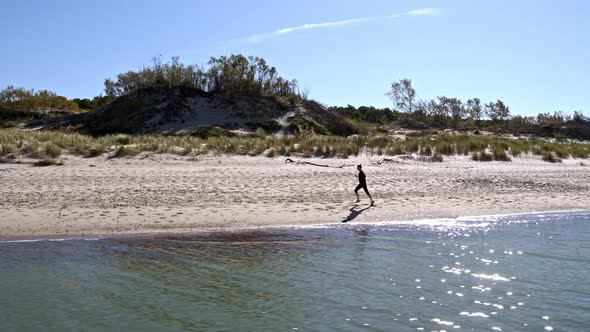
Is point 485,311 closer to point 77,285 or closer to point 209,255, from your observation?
point 209,255

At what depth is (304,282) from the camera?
317 inches

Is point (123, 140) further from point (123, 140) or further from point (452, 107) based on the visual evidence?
point (452, 107)

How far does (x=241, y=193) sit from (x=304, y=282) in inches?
224

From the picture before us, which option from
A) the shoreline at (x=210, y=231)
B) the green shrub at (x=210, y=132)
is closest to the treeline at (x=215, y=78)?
the green shrub at (x=210, y=132)

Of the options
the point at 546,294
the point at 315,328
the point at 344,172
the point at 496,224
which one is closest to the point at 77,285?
the point at 315,328

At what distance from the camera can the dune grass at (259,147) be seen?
17344 mm

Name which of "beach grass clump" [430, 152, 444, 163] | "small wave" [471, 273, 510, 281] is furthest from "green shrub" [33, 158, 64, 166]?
"beach grass clump" [430, 152, 444, 163]

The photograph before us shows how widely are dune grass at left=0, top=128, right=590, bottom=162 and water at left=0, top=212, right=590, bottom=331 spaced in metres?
8.14

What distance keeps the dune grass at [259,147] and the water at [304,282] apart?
26.7 feet

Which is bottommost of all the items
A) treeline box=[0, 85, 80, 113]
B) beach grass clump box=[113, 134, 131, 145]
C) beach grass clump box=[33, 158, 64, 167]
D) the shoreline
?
the shoreline

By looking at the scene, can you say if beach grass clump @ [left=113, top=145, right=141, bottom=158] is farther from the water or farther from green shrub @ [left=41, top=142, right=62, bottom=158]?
the water

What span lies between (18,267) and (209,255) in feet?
9.83

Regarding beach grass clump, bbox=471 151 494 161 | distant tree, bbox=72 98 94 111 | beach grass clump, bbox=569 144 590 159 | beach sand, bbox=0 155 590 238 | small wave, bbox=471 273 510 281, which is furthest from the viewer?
distant tree, bbox=72 98 94 111

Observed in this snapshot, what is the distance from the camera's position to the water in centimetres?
663
